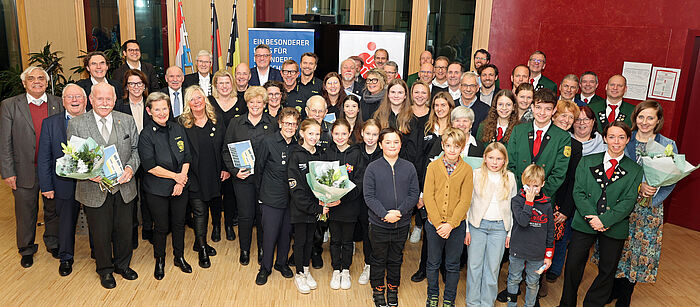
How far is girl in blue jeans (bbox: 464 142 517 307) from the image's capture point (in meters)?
3.83

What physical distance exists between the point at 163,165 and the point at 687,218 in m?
6.12

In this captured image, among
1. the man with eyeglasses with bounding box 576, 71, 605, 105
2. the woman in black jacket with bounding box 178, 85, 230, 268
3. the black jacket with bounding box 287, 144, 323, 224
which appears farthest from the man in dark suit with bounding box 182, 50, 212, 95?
the man with eyeglasses with bounding box 576, 71, 605, 105

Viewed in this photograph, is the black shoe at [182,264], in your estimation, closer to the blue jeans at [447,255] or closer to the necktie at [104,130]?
the necktie at [104,130]

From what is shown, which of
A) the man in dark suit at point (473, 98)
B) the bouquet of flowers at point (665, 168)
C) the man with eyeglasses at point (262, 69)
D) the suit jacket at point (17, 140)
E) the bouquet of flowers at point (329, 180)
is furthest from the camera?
the man with eyeglasses at point (262, 69)

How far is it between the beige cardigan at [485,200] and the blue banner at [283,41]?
12.5 feet

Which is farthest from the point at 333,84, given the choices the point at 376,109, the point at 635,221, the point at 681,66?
the point at 681,66

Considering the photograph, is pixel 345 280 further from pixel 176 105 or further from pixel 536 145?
pixel 176 105

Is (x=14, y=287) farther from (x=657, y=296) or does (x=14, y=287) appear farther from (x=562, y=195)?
(x=657, y=296)

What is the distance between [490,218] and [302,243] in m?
1.60

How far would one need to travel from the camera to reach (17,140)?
14.6 feet

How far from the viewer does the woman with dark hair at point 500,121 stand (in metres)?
4.47

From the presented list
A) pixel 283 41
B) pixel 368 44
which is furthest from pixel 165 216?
pixel 368 44

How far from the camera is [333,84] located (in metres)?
5.16

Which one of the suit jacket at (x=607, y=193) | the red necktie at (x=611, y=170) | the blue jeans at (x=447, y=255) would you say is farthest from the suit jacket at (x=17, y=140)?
the red necktie at (x=611, y=170)
